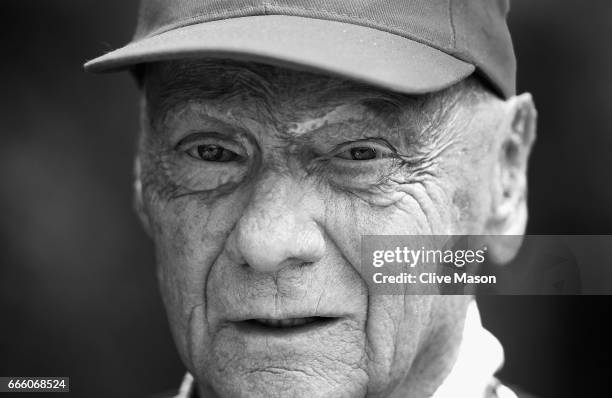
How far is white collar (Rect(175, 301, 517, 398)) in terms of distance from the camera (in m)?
1.97

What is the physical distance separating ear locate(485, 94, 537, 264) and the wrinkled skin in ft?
0.26

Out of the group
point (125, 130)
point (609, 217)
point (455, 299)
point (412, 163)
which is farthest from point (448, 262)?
point (125, 130)

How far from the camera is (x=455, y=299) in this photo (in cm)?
192

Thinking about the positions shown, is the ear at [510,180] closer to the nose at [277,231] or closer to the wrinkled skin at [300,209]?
the wrinkled skin at [300,209]

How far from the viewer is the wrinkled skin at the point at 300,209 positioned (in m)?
1.72

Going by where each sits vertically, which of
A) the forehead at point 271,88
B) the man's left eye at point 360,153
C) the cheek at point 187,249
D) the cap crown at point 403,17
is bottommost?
the cheek at point 187,249

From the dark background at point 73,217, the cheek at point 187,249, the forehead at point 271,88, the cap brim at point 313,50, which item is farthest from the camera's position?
the dark background at point 73,217

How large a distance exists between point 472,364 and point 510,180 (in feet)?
1.34

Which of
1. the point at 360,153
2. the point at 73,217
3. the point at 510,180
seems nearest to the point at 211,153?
the point at 360,153

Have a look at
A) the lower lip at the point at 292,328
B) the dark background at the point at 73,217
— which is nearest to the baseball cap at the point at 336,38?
the lower lip at the point at 292,328

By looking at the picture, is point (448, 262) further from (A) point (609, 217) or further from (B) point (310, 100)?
(A) point (609, 217)

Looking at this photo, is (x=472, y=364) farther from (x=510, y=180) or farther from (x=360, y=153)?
(x=360, y=153)

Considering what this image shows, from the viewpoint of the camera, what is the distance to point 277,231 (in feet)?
5.52

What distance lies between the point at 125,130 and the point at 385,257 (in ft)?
7.97
